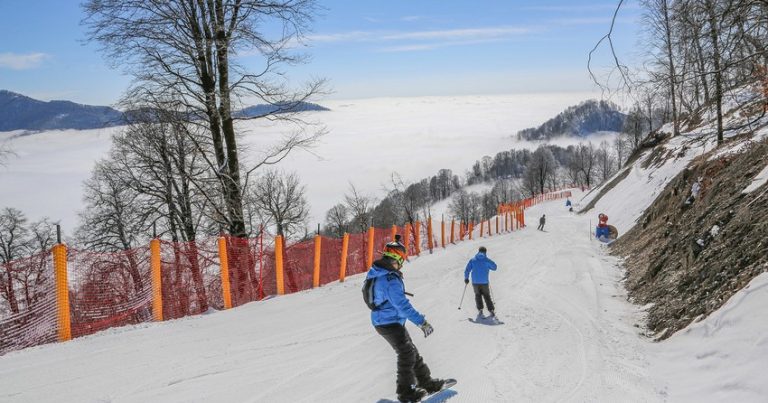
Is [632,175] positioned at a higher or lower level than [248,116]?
lower

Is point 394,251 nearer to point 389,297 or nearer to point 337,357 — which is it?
point 389,297

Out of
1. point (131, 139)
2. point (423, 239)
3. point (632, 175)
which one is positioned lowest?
point (423, 239)

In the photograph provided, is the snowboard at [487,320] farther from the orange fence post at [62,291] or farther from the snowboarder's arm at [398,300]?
the orange fence post at [62,291]

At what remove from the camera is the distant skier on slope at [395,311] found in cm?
536

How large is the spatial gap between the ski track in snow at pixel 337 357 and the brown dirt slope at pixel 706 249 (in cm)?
71

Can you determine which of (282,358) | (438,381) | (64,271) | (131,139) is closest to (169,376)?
(282,358)

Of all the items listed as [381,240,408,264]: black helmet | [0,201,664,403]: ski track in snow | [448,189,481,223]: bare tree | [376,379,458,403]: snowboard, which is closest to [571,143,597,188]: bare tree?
[448,189,481,223]: bare tree

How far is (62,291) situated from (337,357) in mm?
4740

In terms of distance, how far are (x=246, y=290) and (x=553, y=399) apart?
835cm

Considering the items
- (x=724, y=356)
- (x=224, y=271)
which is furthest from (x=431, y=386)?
(x=224, y=271)

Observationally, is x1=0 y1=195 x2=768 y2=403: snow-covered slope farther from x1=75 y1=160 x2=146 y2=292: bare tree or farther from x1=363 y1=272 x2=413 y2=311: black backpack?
x1=75 y1=160 x2=146 y2=292: bare tree

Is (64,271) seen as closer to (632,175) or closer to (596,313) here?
(596,313)

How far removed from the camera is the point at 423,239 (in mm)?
28031

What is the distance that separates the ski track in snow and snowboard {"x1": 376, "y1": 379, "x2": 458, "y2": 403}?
0.03 metres
